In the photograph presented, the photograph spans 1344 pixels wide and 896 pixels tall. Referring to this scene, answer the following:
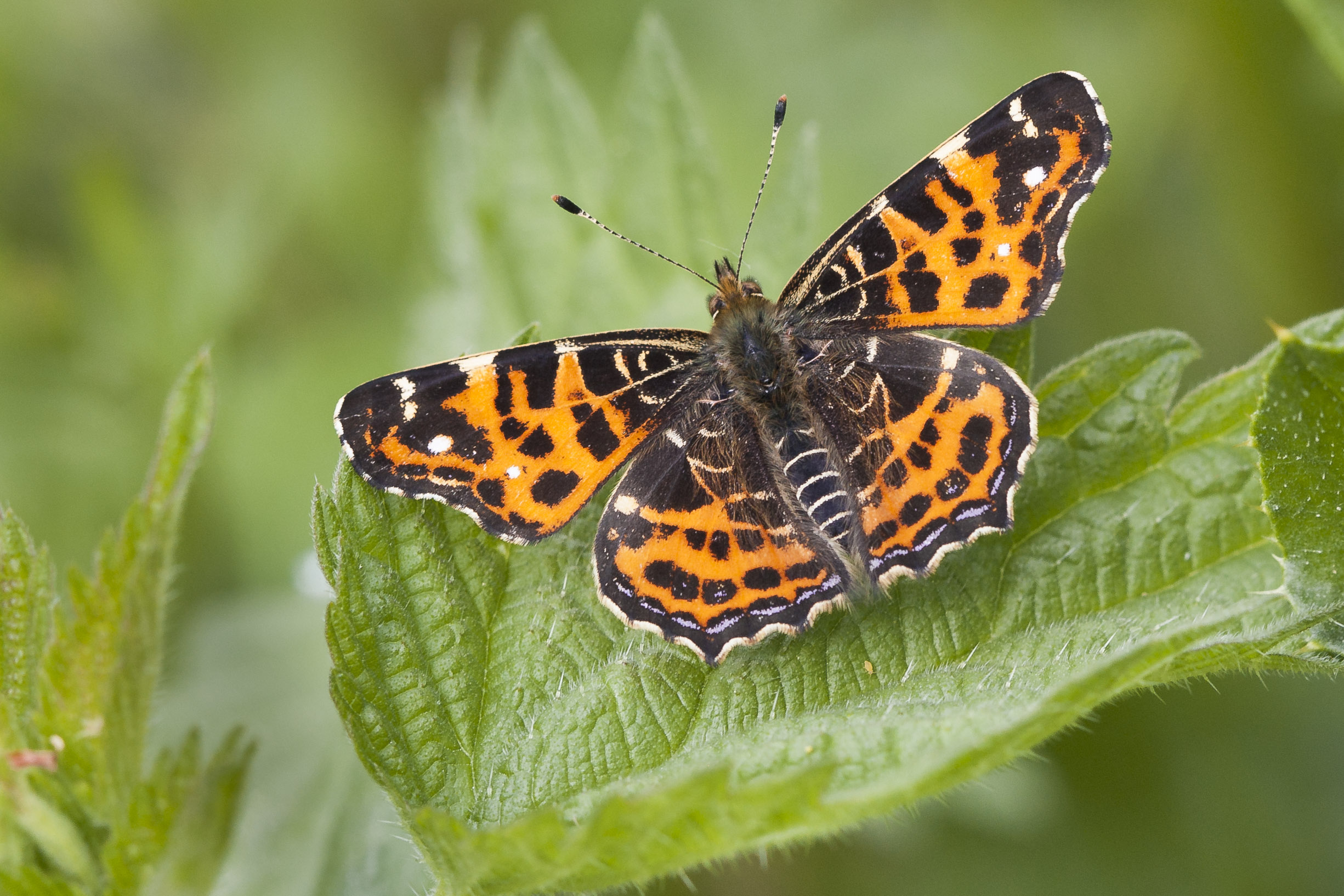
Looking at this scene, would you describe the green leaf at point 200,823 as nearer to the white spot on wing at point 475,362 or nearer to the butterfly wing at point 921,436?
the white spot on wing at point 475,362

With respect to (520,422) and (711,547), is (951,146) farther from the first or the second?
(520,422)

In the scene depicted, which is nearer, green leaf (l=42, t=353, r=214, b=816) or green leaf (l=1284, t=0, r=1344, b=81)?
green leaf (l=42, t=353, r=214, b=816)

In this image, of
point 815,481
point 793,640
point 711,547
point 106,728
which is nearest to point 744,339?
point 815,481

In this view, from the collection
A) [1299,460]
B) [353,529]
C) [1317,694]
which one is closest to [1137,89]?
[1317,694]

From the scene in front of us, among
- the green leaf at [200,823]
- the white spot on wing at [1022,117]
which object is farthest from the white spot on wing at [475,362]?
the white spot on wing at [1022,117]

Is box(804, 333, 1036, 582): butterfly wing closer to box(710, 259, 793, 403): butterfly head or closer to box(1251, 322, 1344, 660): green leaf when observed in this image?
box(710, 259, 793, 403): butterfly head

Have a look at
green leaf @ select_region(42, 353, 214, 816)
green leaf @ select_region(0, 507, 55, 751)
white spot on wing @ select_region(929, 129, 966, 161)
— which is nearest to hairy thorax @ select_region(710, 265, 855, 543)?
white spot on wing @ select_region(929, 129, 966, 161)
